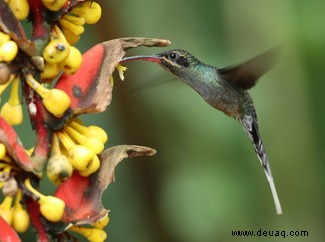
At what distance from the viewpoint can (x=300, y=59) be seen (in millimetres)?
2383

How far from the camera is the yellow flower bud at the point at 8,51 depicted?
1.06 metres

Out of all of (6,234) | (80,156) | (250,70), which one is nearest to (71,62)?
(80,156)

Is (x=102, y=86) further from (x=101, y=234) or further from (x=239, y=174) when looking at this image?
(x=239, y=174)

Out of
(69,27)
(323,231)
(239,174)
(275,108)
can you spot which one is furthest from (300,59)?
(69,27)

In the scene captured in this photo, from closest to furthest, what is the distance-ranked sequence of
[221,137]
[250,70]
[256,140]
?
1. [250,70]
2. [256,140]
3. [221,137]

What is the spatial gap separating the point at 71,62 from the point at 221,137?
1413mm

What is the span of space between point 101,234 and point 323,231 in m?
1.50

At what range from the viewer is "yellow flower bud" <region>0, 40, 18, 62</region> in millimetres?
1056

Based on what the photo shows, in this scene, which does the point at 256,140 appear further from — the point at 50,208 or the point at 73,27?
the point at 50,208

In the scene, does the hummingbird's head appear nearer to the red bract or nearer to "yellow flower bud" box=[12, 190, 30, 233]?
the red bract

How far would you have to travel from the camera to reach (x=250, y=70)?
188 centimetres

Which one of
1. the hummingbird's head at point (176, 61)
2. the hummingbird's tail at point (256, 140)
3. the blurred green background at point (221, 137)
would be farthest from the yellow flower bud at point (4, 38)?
the blurred green background at point (221, 137)

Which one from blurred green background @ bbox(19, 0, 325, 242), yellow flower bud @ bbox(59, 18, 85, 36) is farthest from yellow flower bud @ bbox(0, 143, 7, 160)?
blurred green background @ bbox(19, 0, 325, 242)

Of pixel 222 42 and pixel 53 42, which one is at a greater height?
pixel 53 42
